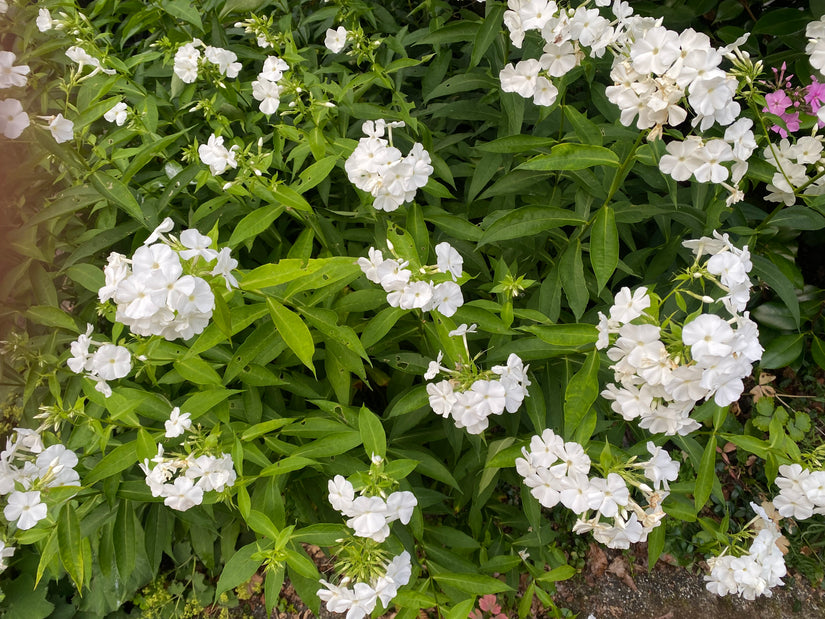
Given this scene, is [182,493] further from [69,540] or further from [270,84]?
[270,84]

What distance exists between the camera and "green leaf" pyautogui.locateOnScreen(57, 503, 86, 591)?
1.72m

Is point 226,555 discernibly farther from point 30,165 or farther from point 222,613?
point 30,165

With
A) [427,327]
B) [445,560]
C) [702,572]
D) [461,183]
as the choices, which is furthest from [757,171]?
[702,572]

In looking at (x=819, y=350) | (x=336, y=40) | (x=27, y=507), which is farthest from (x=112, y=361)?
(x=819, y=350)

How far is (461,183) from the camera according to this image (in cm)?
311

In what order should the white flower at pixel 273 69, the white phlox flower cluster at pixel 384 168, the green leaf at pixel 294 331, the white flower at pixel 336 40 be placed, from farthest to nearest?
the white flower at pixel 336 40 < the white flower at pixel 273 69 < the white phlox flower cluster at pixel 384 168 < the green leaf at pixel 294 331

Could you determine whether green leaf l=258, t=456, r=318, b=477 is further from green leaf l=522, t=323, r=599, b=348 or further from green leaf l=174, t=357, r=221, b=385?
green leaf l=522, t=323, r=599, b=348

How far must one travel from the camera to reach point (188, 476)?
1636 mm

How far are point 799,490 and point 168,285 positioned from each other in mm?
1878

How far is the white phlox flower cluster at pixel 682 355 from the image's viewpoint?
1315 millimetres

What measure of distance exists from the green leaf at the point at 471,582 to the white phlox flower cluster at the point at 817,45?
6.48ft

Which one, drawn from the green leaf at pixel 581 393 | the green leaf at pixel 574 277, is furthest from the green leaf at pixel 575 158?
the green leaf at pixel 581 393

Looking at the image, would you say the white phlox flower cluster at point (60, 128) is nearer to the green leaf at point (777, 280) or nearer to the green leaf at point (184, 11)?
the green leaf at point (184, 11)

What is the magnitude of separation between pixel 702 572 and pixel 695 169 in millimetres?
2401
